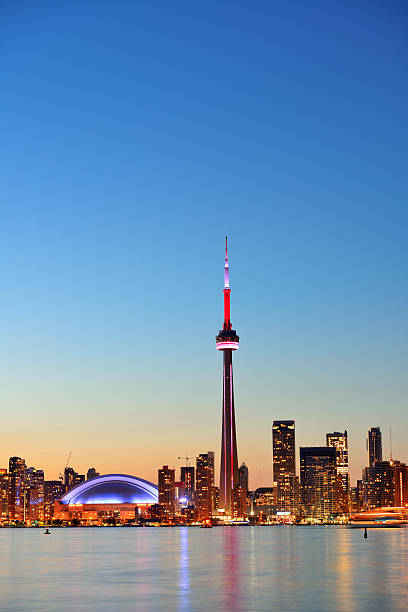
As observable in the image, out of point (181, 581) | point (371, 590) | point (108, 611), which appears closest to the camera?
point (108, 611)

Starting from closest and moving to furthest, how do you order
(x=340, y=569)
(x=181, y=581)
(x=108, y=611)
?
(x=108, y=611) < (x=181, y=581) < (x=340, y=569)

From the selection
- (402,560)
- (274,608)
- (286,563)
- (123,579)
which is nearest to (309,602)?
(274,608)

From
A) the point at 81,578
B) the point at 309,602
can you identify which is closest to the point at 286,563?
the point at 81,578

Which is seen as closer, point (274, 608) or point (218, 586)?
point (274, 608)

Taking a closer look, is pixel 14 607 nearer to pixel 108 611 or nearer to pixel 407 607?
pixel 108 611

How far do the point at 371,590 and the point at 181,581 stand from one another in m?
20.9

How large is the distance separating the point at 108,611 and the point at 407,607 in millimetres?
21925

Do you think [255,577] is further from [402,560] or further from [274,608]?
[402,560]

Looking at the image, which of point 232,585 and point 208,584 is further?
point 208,584

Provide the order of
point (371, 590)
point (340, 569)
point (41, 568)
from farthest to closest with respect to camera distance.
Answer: point (41, 568) → point (340, 569) → point (371, 590)

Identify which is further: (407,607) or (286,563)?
(286,563)

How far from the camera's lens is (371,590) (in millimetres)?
76500

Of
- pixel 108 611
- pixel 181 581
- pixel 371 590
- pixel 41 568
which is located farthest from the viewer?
pixel 41 568

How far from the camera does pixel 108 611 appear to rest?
204 feet
